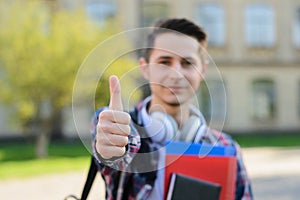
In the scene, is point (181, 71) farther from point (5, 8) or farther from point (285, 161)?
point (5, 8)

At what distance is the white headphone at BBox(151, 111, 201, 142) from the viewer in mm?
1739

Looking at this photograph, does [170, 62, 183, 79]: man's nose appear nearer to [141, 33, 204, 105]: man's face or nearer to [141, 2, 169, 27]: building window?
[141, 33, 204, 105]: man's face

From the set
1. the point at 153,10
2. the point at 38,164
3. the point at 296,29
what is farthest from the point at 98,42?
the point at 296,29

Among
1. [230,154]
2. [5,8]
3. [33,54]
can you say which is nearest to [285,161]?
[33,54]

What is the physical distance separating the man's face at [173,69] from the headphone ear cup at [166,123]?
0.05m

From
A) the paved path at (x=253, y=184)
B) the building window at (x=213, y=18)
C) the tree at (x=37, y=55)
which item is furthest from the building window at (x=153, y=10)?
the paved path at (x=253, y=184)

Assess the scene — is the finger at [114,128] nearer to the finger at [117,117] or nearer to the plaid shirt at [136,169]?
the finger at [117,117]

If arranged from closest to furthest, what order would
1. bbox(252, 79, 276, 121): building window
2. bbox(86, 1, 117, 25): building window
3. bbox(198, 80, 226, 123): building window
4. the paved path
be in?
bbox(198, 80, 226, 123): building window < the paved path < bbox(86, 1, 117, 25): building window < bbox(252, 79, 276, 121): building window

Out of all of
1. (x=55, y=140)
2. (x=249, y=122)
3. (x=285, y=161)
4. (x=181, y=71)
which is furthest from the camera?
(x=249, y=122)

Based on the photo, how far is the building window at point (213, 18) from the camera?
2464 centimetres

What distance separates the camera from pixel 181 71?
173 cm

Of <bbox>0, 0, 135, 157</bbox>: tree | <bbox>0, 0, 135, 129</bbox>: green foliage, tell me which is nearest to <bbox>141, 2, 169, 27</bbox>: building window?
<bbox>0, 0, 135, 157</bbox>: tree

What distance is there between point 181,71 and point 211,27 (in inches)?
923

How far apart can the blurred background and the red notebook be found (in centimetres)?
1201
